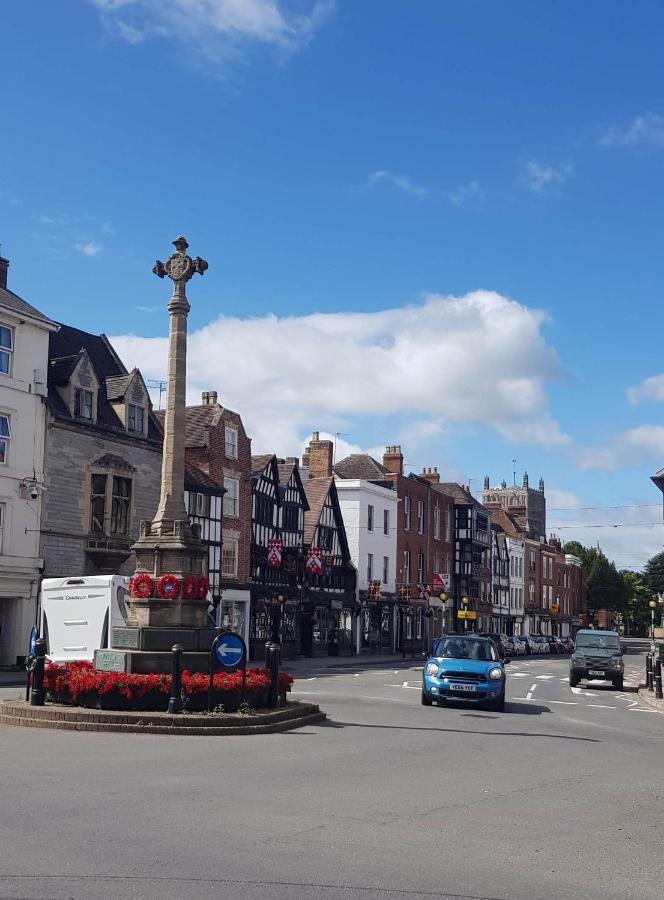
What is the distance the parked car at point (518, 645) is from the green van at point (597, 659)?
36765mm

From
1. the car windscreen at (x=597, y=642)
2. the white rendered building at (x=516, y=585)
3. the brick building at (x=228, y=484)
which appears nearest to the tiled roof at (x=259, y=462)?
the brick building at (x=228, y=484)

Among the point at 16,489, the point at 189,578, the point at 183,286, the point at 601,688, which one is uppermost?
the point at 183,286

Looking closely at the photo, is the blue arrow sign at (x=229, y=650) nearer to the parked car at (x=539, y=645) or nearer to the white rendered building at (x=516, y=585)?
the parked car at (x=539, y=645)

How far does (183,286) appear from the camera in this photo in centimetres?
2019

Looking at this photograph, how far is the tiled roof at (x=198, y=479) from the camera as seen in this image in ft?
147

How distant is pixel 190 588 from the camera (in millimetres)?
18531

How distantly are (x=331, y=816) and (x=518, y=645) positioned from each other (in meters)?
65.8

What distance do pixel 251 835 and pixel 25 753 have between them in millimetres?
5357

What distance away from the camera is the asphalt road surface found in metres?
6.96

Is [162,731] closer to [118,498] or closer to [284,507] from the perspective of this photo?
[118,498]

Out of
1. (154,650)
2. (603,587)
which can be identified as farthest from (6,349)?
(603,587)

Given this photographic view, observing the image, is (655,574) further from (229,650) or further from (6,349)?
(229,650)

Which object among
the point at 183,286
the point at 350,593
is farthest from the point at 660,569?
the point at 183,286

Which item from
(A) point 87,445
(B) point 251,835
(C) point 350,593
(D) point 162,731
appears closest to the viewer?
(B) point 251,835
